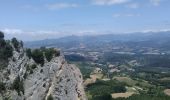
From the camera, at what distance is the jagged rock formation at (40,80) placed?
75.4 m

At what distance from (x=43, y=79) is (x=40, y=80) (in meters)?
1.10

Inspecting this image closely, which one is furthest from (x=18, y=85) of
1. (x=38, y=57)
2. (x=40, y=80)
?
(x=38, y=57)

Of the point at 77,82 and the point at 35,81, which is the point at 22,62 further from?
the point at 77,82

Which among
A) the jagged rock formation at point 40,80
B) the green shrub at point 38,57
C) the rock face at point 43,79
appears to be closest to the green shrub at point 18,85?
the jagged rock formation at point 40,80

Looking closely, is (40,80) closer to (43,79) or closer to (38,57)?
(43,79)

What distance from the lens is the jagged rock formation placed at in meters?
75.4

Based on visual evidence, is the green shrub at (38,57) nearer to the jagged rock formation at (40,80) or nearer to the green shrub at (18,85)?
the jagged rock formation at (40,80)

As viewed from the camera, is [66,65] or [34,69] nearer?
[34,69]

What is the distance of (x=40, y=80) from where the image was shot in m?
83.4

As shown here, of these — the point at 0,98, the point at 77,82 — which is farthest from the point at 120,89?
the point at 0,98

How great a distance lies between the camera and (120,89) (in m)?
198

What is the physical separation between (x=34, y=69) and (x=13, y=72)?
685 cm

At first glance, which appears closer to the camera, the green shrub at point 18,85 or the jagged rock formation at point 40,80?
the green shrub at point 18,85

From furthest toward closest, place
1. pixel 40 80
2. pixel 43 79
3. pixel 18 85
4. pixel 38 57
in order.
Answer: pixel 38 57 < pixel 43 79 < pixel 40 80 < pixel 18 85
